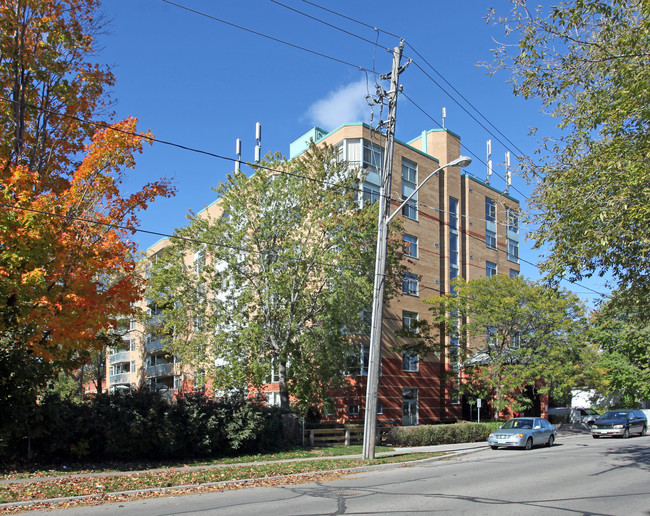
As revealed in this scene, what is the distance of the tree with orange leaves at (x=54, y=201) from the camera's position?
1359 cm

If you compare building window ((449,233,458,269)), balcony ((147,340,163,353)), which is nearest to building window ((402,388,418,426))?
building window ((449,233,458,269))

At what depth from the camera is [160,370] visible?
53562 mm

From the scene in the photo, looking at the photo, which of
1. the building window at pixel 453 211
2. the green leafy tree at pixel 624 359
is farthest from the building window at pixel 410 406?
the green leafy tree at pixel 624 359

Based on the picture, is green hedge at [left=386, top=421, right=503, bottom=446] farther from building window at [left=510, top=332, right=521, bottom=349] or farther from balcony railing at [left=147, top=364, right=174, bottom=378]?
balcony railing at [left=147, top=364, right=174, bottom=378]

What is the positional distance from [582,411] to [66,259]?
4244 cm

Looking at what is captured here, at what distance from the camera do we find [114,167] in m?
15.6

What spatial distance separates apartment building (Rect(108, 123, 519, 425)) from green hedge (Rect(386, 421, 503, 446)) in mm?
5475

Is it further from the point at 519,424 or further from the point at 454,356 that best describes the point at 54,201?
the point at 454,356

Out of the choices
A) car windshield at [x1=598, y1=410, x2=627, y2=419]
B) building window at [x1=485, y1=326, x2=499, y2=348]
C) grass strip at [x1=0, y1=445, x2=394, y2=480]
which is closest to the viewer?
grass strip at [x1=0, y1=445, x2=394, y2=480]

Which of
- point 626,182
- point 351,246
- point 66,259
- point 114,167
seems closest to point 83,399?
point 66,259

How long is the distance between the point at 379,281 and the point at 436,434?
10451mm

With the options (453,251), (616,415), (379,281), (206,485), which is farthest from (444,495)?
(453,251)

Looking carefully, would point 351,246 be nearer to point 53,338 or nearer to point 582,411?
point 53,338

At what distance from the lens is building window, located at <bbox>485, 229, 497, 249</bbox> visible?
45.1m
